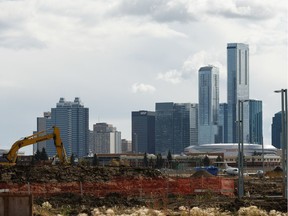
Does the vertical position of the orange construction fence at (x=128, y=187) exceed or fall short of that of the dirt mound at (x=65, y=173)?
it falls short

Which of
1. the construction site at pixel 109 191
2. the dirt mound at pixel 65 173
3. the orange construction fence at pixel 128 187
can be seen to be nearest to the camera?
the construction site at pixel 109 191

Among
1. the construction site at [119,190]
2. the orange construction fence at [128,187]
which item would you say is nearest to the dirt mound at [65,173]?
the construction site at [119,190]

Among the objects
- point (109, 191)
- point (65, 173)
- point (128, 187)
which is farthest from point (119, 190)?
point (65, 173)

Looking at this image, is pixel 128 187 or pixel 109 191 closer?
pixel 109 191

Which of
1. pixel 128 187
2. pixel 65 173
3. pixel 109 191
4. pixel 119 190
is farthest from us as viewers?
pixel 65 173

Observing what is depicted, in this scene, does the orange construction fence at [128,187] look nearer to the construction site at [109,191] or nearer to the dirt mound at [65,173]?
the construction site at [109,191]

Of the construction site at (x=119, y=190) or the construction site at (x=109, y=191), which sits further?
the construction site at (x=119, y=190)

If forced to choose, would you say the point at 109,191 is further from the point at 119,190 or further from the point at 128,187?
the point at 128,187

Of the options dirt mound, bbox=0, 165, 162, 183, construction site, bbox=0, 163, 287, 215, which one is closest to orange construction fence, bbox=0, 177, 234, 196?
construction site, bbox=0, 163, 287, 215

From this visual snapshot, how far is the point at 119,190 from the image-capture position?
5728cm

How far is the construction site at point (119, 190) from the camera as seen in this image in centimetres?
4047

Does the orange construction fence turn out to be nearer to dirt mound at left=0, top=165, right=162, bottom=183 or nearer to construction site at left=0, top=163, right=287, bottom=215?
construction site at left=0, top=163, right=287, bottom=215

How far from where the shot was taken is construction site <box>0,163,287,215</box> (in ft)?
133

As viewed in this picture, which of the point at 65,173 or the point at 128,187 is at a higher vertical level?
the point at 65,173
